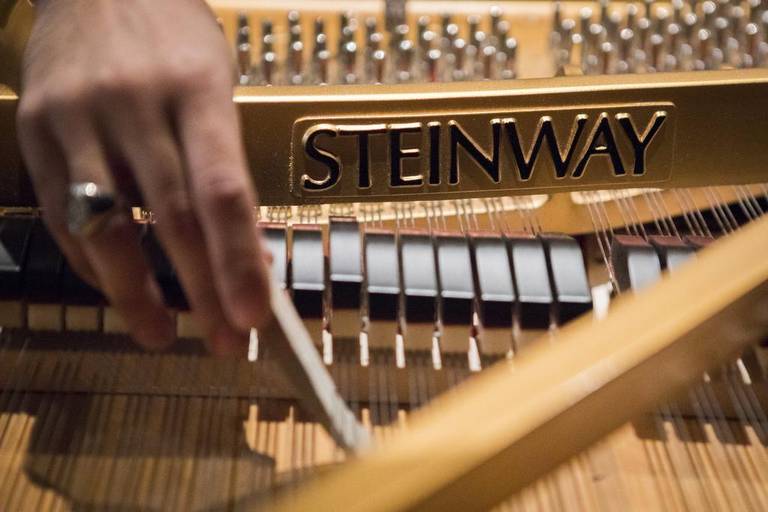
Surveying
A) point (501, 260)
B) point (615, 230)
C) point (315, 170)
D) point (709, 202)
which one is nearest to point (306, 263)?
point (315, 170)

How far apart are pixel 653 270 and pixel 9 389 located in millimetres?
781

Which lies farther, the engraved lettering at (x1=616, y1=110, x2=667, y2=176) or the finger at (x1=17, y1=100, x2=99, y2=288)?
the engraved lettering at (x1=616, y1=110, x2=667, y2=176)

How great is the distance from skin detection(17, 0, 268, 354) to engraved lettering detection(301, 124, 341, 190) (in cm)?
34

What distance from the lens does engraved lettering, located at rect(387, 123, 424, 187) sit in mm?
964

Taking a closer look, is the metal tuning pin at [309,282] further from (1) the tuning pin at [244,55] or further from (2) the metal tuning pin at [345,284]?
(1) the tuning pin at [244,55]

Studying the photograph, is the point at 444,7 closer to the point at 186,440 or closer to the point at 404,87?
the point at 404,87

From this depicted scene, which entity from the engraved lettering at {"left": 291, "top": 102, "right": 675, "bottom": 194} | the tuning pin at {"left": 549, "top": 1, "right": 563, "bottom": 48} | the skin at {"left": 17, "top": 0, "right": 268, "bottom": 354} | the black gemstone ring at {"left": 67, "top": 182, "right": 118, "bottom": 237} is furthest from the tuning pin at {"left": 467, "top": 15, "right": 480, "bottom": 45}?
the black gemstone ring at {"left": 67, "top": 182, "right": 118, "bottom": 237}

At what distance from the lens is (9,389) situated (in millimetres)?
995

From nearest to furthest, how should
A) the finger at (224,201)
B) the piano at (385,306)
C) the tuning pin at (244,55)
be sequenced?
the finger at (224,201) → the piano at (385,306) → the tuning pin at (244,55)

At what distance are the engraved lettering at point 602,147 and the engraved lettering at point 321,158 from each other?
0.29 meters

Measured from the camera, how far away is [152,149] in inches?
21.7

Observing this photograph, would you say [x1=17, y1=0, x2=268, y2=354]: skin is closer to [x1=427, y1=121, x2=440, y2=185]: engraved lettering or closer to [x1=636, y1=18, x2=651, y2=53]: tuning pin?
[x1=427, y1=121, x2=440, y2=185]: engraved lettering

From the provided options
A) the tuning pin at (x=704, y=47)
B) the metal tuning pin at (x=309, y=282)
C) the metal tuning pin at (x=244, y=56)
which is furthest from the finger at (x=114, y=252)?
the tuning pin at (x=704, y=47)

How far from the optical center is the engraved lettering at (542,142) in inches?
38.4
